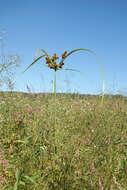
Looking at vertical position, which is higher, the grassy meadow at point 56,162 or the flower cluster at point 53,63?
the flower cluster at point 53,63

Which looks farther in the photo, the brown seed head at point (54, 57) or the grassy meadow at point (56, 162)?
the brown seed head at point (54, 57)

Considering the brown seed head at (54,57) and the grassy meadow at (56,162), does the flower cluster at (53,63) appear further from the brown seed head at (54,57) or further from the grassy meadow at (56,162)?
the grassy meadow at (56,162)

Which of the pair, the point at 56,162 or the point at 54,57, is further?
the point at 56,162

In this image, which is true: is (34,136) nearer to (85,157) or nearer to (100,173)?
(85,157)

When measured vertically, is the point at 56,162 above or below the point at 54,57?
below

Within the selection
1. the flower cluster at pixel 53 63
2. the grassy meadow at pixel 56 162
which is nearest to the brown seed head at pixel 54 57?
the flower cluster at pixel 53 63

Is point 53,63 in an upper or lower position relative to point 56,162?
upper

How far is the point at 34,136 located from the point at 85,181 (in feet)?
3.57

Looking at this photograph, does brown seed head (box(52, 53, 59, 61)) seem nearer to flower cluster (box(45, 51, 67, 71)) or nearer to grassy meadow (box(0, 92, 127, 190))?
flower cluster (box(45, 51, 67, 71))

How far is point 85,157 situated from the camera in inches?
88.5

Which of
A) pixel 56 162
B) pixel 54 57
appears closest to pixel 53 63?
pixel 54 57

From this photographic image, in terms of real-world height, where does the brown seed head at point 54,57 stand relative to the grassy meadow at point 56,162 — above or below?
above

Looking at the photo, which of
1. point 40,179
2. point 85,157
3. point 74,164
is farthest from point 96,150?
point 40,179

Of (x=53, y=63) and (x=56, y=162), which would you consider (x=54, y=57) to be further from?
(x=56, y=162)
